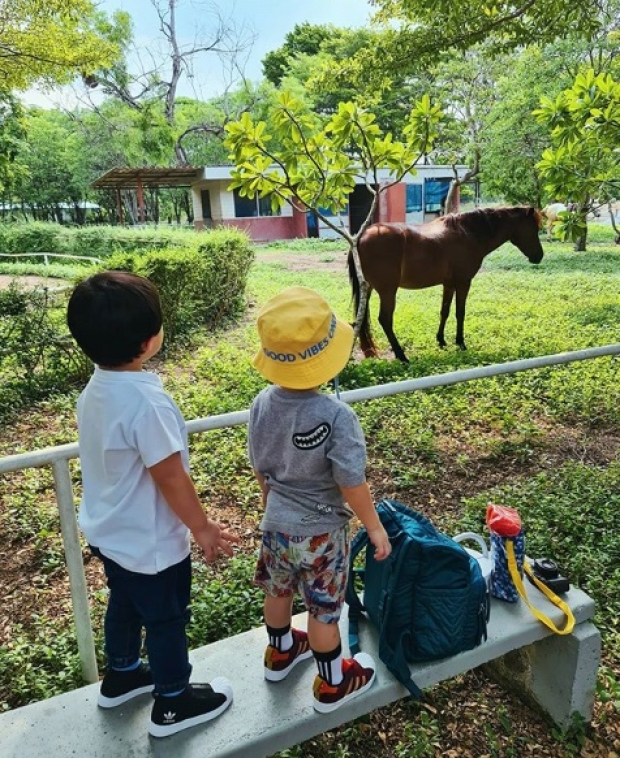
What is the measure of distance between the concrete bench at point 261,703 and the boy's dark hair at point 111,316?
1043mm

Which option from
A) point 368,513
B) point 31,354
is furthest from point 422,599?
point 31,354

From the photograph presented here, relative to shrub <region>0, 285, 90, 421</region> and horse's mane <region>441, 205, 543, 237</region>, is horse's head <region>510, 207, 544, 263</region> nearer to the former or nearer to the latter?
horse's mane <region>441, 205, 543, 237</region>

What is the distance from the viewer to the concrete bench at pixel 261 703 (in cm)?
162

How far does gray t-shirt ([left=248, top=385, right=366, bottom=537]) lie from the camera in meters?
1.55

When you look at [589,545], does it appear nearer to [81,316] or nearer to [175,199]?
[81,316]

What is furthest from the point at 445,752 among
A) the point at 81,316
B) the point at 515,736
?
the point at 81,316

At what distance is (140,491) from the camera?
153 cm

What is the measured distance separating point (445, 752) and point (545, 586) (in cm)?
67

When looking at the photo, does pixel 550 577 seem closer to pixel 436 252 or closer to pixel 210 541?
pixel 210 541

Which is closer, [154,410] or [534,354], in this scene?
[154,410]

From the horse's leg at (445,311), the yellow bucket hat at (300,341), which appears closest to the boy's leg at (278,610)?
the yellow bucket hat at (300,341)

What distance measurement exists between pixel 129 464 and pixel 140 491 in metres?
0.08

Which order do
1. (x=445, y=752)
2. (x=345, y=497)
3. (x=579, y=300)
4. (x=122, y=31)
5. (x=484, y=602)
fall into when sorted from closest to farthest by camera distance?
(x=345, y=497) < (x=484, y=602) < (x=445, y=752) < (x=579, y=300) < (x=122, y=31)

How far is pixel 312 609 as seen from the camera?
170 centimetres
